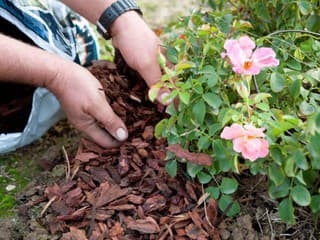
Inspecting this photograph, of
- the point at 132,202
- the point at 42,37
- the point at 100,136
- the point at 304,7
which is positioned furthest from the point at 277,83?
the point at 42,37

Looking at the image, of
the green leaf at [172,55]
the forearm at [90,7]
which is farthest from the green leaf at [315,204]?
the forearm at [90,7]

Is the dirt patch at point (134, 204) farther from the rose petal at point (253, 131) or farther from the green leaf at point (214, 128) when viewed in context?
the rose petal at point (253, 131)

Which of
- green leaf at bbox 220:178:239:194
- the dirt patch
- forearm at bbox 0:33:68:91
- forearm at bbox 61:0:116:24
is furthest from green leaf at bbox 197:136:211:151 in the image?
forearm at bbox 61:0:116:24

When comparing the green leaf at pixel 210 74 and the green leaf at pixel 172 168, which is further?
the green leaf at pixel 172 168

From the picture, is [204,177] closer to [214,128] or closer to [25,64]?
[214,128]

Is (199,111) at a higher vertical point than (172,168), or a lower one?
higher

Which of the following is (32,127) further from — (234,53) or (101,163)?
(234,53)

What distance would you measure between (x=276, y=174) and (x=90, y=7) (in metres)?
0.96

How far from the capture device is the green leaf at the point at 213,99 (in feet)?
4.17

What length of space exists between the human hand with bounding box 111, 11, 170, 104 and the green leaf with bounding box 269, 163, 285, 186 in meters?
0.57

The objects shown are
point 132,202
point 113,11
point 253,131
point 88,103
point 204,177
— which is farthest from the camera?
point 113,11

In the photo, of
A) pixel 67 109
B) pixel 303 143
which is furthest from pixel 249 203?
pixel 67 109

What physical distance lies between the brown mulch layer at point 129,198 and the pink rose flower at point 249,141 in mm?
233

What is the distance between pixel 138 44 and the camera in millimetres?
1696
